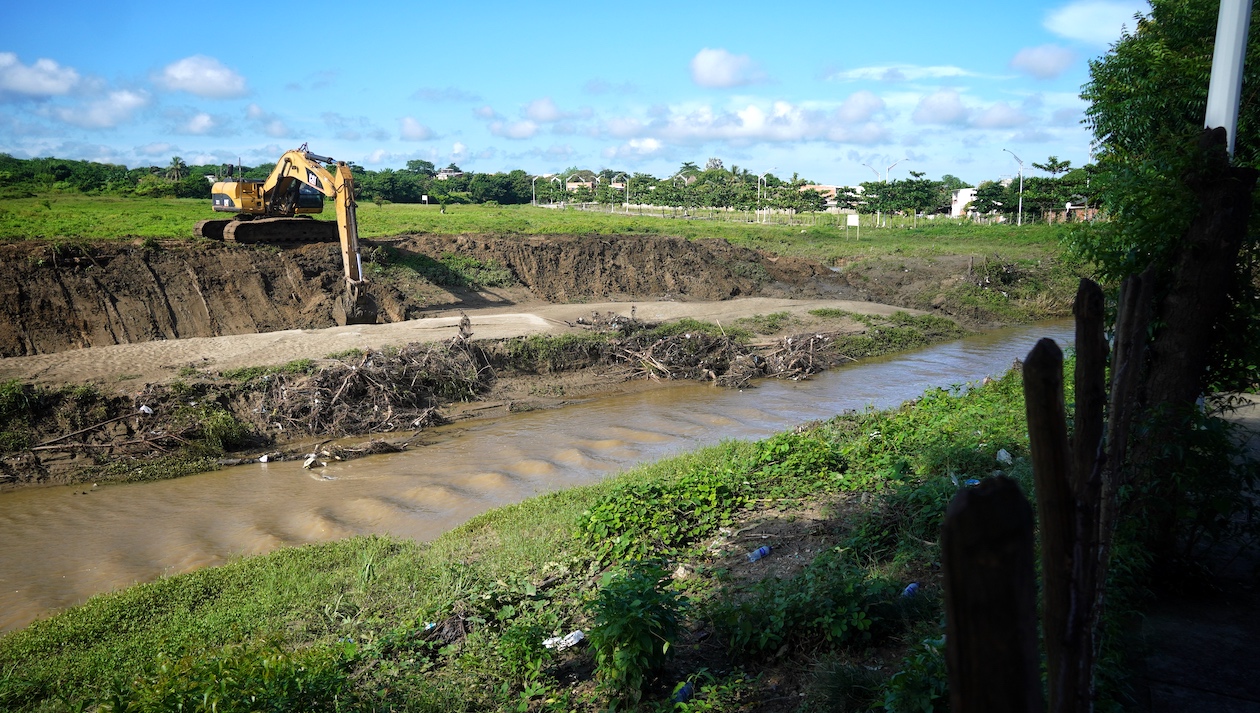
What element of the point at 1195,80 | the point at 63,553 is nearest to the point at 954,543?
the point at 63,553

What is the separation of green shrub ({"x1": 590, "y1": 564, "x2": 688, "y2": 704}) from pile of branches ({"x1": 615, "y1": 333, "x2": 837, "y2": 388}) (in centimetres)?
1177

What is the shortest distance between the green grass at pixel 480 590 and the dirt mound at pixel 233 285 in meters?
12.0

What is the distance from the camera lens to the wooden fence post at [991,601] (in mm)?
1313

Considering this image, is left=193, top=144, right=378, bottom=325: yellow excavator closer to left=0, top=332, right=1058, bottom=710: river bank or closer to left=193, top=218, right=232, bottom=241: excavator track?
left=193, top=218, right=232, bottom=241: excavator track

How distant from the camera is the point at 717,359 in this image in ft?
55.7

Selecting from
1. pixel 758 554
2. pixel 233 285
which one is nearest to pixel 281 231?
pixel 233 285

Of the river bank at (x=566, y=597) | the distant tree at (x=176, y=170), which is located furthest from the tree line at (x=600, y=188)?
the river bank at (x=566, y=597)

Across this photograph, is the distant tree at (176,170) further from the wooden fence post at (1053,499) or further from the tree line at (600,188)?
the wooden fence post at (1053,499)

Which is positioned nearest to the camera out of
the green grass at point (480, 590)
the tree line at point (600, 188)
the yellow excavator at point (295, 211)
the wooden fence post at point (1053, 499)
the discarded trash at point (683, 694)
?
the wooden fence post at point (1053, 499)

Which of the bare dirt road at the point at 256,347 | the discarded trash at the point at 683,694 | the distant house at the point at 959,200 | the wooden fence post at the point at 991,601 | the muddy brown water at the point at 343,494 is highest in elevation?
the distant house at the point at 959,200

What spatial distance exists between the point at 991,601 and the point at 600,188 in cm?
7936

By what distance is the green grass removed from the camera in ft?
14.3

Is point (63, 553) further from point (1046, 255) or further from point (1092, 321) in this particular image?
point (1046, 255)

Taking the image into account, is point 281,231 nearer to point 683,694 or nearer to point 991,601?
point 683,694
